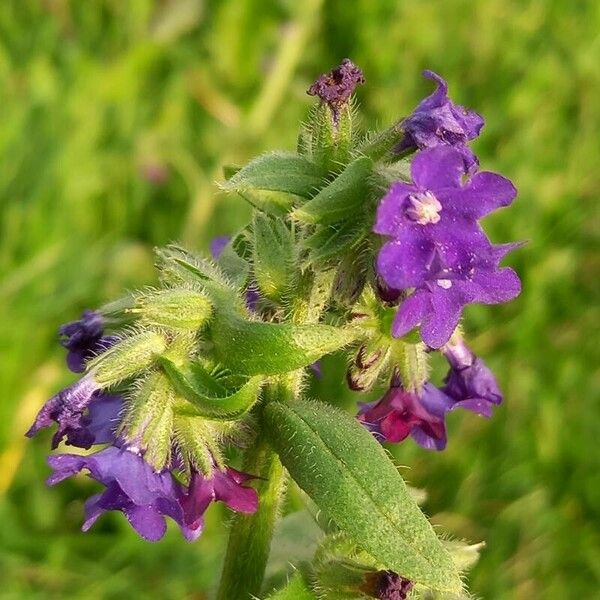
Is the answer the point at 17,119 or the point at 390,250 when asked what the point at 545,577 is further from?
the point at 17,119

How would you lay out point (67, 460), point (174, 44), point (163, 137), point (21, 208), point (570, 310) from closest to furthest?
point (67, 460) < point (21, 208) < point (570, 310) < point (163, 137) < point (174, 44)

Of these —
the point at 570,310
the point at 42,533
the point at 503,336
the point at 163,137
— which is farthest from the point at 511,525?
the point at 163,137

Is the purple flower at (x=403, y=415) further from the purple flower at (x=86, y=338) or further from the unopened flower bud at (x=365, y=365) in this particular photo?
the purple flower at (x=86, y=338)

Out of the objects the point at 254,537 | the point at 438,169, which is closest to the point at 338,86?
the point at 438,169

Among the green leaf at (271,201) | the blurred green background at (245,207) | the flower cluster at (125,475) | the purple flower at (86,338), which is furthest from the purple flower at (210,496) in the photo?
the blurred green background at (245,207)

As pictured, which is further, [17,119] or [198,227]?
[198,227]
